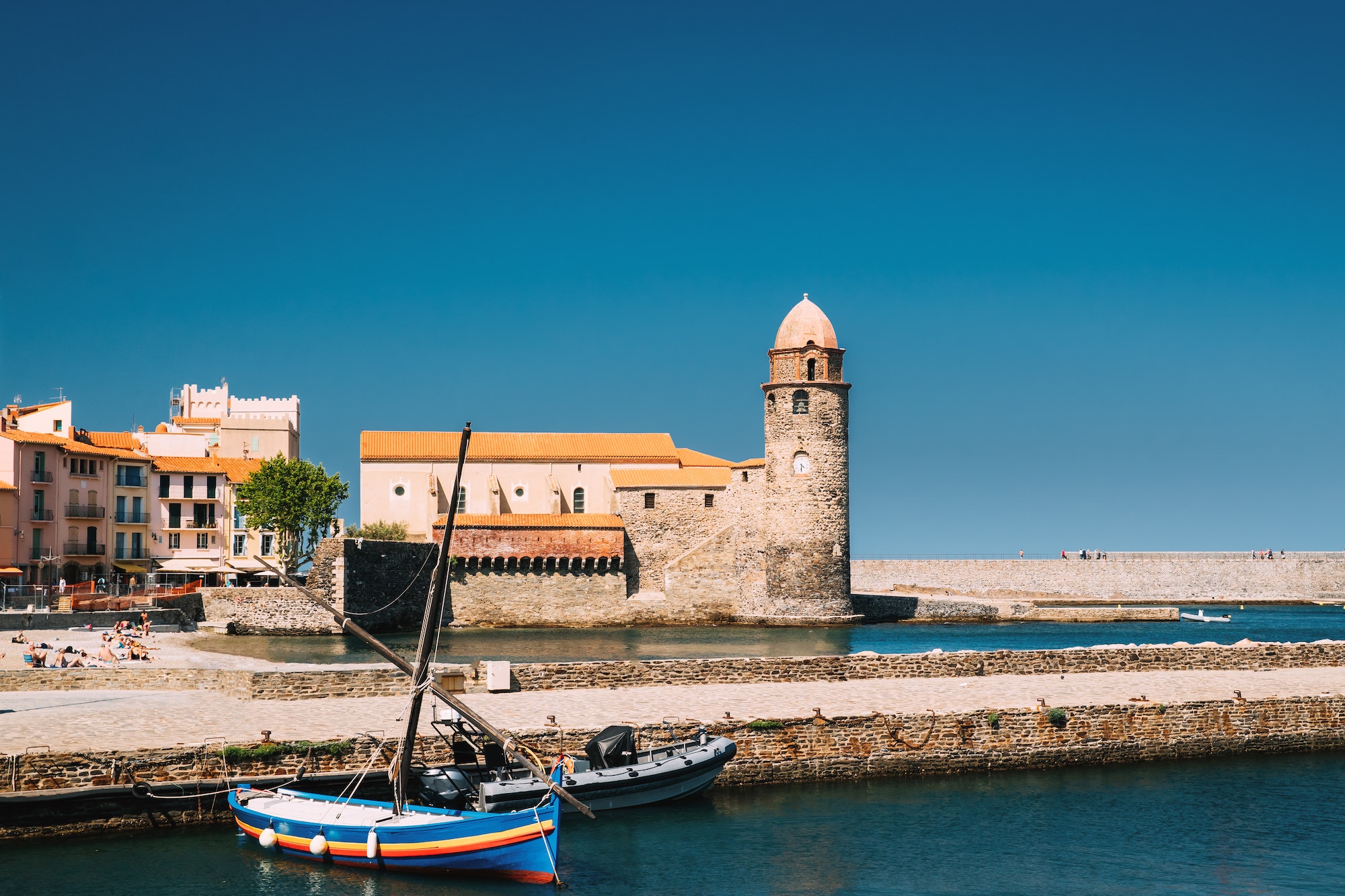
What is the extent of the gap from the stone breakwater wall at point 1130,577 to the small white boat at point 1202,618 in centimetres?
1203

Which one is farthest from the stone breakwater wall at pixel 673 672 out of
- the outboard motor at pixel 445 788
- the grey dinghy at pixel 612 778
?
the outboard motor at pixel 445 788

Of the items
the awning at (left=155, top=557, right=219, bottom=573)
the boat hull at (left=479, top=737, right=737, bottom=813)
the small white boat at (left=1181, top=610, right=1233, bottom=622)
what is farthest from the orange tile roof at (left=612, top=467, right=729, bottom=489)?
the boat hull at (left=479, top=737, right=737, bottom=813)

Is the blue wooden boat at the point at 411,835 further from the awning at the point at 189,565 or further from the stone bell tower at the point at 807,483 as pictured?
the awning at the point at 189,565

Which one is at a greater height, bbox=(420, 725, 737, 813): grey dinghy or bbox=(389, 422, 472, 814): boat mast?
bbox=(389, 422, 472, 814): boat mast

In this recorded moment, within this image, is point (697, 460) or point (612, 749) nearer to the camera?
point (612, 749)

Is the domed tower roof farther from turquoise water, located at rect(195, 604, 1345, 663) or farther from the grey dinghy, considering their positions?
the grey dinghy

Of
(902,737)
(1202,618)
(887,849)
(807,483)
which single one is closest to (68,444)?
(807,483)

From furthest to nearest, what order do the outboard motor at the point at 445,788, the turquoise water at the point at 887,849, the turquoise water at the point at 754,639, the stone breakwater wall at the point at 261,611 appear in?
1. the stone breakwater wall at the point at 261,611
2. the turquoise water at the point at 754,639
3. the outboard motor at the point at 445,788
4. the turquoise water at the point at 887,849

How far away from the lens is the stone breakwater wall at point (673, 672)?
21469 mm

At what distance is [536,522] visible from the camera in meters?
55.9

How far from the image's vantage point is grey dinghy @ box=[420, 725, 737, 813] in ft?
52.5

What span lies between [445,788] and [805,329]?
134ft

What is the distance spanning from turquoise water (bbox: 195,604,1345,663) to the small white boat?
766 millimetres

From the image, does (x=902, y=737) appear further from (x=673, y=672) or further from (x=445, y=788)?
(x=445, y=788)
